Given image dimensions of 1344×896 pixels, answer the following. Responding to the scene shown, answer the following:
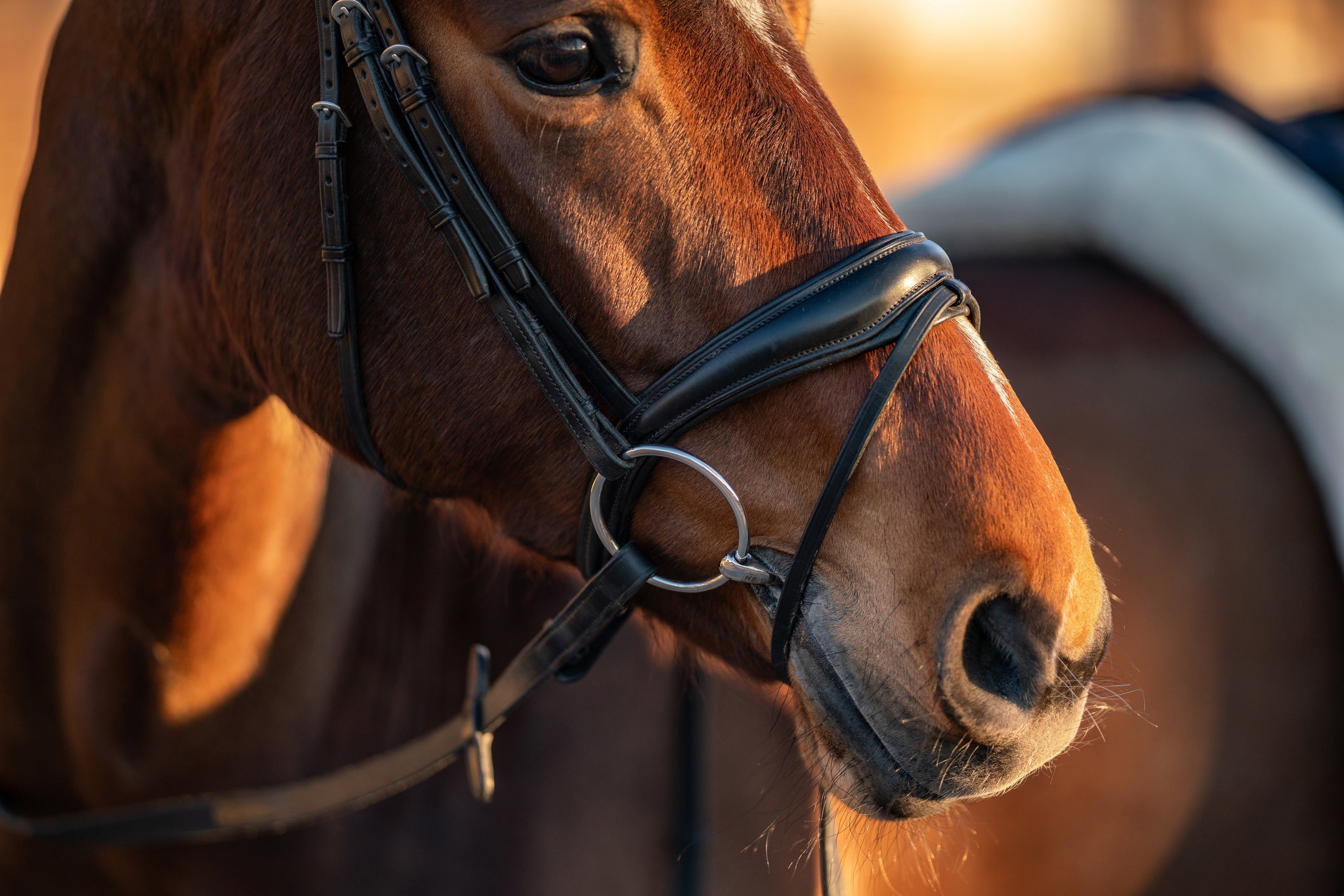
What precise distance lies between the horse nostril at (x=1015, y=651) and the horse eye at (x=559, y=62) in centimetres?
65

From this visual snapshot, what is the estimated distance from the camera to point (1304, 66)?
40.6ft

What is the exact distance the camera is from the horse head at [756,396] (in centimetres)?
92

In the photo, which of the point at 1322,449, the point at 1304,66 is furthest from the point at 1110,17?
the point at 1322,449

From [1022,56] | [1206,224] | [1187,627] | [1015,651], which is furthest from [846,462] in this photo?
[1022,56]

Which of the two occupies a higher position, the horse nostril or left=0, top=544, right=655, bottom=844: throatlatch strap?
the horse nostril

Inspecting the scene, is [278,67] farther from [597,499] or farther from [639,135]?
[597,499]

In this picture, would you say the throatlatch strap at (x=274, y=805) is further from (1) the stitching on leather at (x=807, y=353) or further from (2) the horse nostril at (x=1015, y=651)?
(2) the horse nostril at (x=1015, y=651)

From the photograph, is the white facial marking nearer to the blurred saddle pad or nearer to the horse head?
the horse head

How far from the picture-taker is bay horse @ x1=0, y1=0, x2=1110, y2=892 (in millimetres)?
944

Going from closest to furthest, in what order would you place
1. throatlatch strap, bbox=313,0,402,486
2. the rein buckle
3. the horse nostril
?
the horse nostril → throatlatch strap, bbox=313,0,402,486 → the rein buckle

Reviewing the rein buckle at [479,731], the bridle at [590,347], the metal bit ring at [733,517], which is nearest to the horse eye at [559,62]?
the bridle at [590,347]

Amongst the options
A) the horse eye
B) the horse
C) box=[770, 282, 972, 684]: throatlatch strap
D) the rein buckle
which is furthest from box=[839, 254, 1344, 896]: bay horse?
the horse eye

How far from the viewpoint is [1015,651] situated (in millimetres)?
913

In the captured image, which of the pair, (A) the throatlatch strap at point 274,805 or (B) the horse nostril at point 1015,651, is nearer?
(B) the horse nostril at point 1015,651
